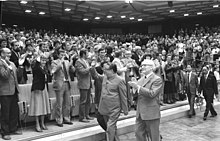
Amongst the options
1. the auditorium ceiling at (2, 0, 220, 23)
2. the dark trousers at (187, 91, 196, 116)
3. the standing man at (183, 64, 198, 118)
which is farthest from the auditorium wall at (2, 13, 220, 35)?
the dark trousers at (187, 91, 196, 116)

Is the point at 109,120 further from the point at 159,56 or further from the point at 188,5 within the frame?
the point at 188,5

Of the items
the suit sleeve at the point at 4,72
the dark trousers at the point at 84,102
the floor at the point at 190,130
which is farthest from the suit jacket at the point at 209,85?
the suit sleeve at the point at 4,72

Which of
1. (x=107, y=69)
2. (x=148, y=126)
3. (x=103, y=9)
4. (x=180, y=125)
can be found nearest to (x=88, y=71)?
(x=107, y=69)

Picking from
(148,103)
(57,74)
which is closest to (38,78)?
(57,74)

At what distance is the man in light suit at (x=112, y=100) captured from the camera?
Result: 492 cm

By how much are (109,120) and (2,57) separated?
2305mm

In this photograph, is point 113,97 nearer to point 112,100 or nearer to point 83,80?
point 112,100

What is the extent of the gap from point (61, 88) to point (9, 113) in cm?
118

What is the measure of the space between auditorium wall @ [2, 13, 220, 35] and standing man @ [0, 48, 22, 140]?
705 inches

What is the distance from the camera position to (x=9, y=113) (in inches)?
200

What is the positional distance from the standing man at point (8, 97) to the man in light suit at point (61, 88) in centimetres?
89

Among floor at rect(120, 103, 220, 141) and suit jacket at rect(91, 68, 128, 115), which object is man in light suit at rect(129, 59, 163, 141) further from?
floor at rect(120, 103, 220, 141)

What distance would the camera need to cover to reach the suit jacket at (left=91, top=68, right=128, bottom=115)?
4.93m

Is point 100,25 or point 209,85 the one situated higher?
point 100,25
